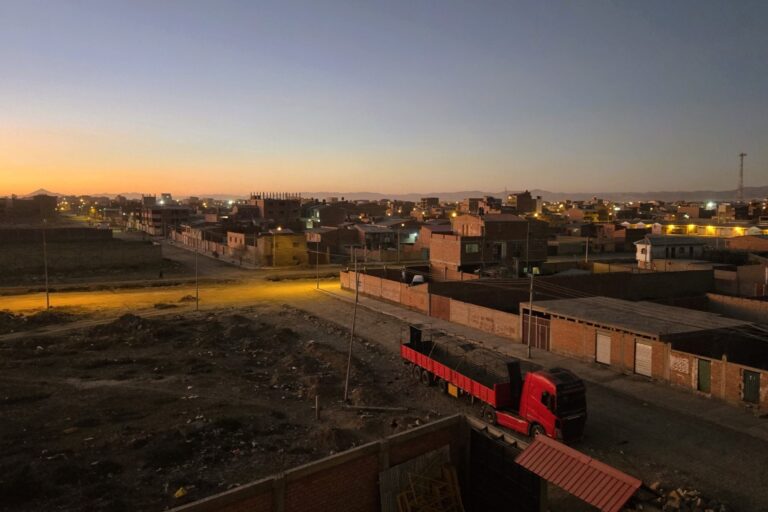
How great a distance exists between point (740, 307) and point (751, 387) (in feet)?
65.3

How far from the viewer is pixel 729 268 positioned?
163 ft

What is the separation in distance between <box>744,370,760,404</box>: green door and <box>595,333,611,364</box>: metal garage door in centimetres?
590

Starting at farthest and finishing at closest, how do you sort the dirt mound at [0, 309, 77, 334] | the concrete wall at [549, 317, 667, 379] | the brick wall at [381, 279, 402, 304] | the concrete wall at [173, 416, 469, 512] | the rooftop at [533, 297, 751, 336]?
1. the brick wall at [381, 279, 402, 304]
2. the dirt mound at [0, 309, 77, 334]
3. the rooftop at [533, 297, 751, 336]
4. the concrete wall at [549, 317, 667, 379]
5. the concrete wall at [173, 416, 469, 512]

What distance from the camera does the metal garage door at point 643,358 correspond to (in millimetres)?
22703

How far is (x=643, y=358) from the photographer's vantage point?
75.4 ft

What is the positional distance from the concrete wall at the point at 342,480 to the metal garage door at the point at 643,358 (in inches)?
521

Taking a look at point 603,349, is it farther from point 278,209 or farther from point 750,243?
point 278,209

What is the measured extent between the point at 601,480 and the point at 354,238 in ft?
245

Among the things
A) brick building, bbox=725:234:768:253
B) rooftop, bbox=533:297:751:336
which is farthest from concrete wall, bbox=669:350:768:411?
brick building, bbox=725:234:768:253

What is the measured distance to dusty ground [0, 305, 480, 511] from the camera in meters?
14.5

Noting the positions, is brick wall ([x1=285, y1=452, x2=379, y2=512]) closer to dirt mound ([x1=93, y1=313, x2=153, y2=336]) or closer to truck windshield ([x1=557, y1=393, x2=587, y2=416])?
truck windshield ([x1=557, y1=393, x2=587, y2=416])

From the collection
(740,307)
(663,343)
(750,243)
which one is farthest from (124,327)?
(750,243)

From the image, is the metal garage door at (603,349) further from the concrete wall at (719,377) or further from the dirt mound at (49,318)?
the dirt mound at (49,318)

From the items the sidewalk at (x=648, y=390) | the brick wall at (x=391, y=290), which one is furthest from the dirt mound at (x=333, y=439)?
the brick wall at (x=391, y=290)
